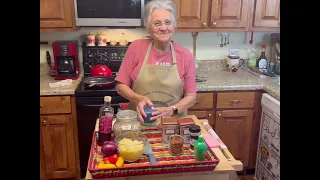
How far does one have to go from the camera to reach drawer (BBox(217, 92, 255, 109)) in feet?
8.35

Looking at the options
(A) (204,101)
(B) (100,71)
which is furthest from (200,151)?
(B) (100,71)

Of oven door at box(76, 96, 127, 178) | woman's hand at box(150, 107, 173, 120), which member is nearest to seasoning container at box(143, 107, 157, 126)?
woman's hand at box(150, 107, 173, 120)

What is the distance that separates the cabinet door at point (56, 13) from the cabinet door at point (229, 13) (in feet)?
3.91

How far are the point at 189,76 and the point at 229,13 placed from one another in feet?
3.50

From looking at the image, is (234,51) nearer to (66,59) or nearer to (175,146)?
(66,59)

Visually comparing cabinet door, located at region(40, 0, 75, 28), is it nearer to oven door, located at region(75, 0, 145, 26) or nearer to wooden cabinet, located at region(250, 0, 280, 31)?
oven door, located at region(75, 0, 145, 26)

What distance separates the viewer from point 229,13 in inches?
105

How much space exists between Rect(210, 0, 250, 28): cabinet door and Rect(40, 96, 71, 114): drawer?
1376 mm

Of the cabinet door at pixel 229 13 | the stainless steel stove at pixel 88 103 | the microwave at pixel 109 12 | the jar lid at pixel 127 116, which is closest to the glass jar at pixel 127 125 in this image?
the jar lid at pixel 127 116

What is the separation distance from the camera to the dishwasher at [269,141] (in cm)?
228

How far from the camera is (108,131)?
4.50 feet
